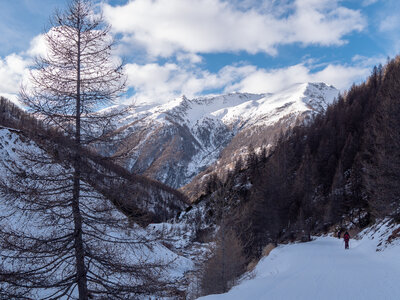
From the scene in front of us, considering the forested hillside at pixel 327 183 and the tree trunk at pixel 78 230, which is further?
the forested hillside at pixel 327 183

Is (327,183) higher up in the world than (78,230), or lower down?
lower down

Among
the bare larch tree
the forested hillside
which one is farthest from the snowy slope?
the forested hillside

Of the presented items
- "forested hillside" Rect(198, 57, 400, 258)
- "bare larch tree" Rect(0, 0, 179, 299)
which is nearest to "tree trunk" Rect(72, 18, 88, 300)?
"bare larch tree" Rect(0, 0, 179, 299)

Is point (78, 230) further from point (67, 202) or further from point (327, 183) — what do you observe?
point (327, 183)

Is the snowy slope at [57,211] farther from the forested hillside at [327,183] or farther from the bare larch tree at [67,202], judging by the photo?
the forested hillside at [327,183]

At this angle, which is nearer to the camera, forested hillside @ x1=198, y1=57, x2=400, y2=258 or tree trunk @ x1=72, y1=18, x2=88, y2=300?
tree trunk @ x1=72, y1=18, x2=88, y2=300

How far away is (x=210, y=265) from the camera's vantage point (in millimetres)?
19578

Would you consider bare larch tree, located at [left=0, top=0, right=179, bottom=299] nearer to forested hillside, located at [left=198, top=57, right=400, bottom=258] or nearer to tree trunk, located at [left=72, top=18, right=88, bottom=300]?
tree trunk, located at [left=72, top=18, right=88, bottom=300]

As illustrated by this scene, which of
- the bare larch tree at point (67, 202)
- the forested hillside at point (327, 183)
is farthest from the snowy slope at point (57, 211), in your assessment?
the forested hillside at point (327, 183)

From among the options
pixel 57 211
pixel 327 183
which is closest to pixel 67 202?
pixel 57 211

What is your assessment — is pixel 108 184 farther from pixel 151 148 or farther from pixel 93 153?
pixel 151 148

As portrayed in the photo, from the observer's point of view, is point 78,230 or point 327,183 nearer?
point 78,230

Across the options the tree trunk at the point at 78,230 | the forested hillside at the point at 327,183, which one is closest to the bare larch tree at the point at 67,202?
the tree trunk at the point at 78,230

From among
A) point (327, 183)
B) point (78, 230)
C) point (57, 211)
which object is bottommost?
point (327, 183)
